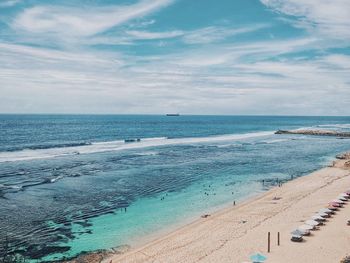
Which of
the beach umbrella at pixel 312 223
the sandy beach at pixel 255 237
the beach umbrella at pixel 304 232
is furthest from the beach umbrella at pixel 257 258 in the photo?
the beach umbrella at pixel 312 223

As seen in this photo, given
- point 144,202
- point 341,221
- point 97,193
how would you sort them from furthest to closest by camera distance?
point 97,193
point 144,202
point 341,221

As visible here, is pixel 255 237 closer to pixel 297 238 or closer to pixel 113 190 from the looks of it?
pixel 297 238

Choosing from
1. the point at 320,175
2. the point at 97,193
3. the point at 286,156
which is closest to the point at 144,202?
the point at 97,193

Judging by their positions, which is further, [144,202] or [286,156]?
[286,156]

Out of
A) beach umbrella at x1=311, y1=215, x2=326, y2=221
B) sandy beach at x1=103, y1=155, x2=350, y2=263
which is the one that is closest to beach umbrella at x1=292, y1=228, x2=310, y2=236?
sandy beach at x1=103, y1=155, x2=350, y2=263

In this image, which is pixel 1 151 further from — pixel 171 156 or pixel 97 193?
pixel 97 193

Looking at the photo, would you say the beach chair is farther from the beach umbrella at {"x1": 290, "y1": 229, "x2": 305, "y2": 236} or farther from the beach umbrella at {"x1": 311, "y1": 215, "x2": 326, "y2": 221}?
the beach umbrella at {"x1": 311, "y1": 215, "x2": 326, "y2": 221}

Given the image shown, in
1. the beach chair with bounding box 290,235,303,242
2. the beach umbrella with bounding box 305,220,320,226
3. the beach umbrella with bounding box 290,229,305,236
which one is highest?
the beach umbrella with bounding box 305,220,320,226

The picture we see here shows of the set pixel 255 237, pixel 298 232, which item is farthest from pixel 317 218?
pixel 255 237
